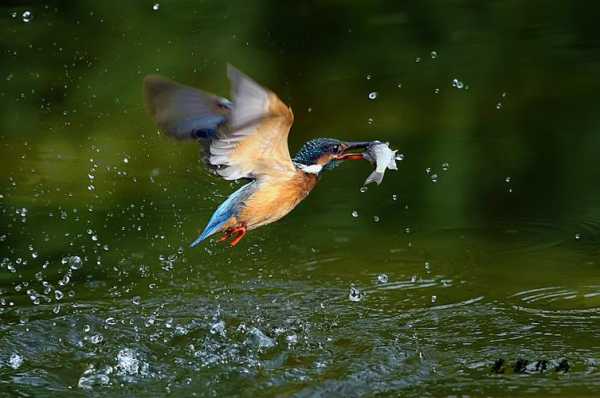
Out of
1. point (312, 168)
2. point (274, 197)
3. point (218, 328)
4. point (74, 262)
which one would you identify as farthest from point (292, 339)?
point (74, 262)

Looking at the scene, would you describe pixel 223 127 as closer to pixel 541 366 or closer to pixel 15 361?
pixel 15 361

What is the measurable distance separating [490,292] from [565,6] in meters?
3.45

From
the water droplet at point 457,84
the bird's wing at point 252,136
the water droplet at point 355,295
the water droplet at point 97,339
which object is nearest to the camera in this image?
the bird's wing at point 252,136

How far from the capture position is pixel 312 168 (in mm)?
3816

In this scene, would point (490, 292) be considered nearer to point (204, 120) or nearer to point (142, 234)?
point (204, 120)

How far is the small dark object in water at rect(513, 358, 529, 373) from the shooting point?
333 centimetres

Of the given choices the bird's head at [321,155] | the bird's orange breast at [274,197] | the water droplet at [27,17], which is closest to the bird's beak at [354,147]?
the bird's head at [321,155]

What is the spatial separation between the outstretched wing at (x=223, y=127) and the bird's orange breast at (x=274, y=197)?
1.5 inches

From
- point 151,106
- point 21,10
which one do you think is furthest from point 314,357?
point 21,10

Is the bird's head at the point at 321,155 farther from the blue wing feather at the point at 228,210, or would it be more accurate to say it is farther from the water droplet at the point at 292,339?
the water droplet at the point at 292,339

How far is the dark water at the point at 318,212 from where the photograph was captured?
350 centimetres

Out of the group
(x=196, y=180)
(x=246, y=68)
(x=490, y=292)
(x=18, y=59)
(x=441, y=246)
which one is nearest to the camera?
(x=490, y=292)

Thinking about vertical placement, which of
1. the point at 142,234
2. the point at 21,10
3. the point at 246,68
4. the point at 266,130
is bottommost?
the point at 142,234

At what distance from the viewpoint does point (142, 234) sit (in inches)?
195
